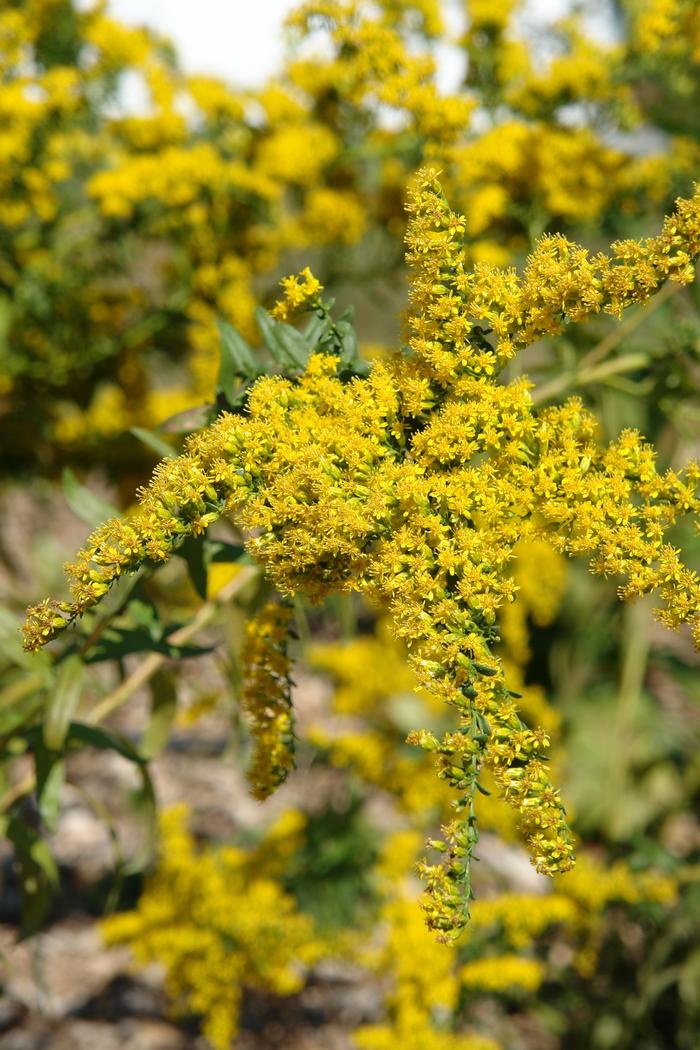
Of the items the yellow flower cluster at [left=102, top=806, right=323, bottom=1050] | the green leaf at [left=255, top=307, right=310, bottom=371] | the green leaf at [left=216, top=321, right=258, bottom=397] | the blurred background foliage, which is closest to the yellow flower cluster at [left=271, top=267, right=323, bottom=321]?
the green leaf at [left=255, top=307, right=310, bottom=371]

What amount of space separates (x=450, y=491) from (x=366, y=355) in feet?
4.30

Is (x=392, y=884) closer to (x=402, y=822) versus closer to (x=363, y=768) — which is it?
(x=363, y=768)

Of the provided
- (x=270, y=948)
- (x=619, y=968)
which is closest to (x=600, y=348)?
(x=270, y=948)

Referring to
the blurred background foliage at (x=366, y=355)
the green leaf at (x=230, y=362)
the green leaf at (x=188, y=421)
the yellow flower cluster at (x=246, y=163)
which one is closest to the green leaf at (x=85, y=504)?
the blurred background foliage at (x=366, y=355)

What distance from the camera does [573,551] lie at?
116 centimetres

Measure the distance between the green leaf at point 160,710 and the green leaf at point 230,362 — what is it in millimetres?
629

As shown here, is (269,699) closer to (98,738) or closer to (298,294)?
(98,738)

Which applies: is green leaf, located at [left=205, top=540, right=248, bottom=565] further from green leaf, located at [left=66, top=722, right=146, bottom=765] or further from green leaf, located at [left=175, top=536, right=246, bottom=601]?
green leaf, located at [left=66, top=722, right=146, bottom=765]

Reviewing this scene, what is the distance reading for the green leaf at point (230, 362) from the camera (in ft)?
4.73

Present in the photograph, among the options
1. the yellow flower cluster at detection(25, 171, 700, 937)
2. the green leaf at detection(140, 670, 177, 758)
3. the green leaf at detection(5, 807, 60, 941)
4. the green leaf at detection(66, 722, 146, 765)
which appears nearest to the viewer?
the yellow flower cluster at detection(25, 171, 700, 937)

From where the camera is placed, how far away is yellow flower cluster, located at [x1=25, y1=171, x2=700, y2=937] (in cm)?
106

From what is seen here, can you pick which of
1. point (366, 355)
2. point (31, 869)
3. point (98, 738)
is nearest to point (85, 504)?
point (98, 738)

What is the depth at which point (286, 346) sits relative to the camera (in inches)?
52.1

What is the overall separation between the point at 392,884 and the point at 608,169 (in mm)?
1887
